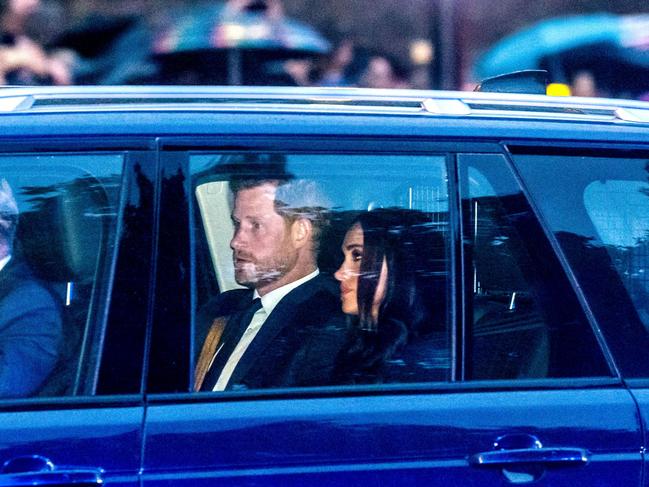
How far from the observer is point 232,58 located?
33.8ft

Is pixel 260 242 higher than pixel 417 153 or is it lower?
lower

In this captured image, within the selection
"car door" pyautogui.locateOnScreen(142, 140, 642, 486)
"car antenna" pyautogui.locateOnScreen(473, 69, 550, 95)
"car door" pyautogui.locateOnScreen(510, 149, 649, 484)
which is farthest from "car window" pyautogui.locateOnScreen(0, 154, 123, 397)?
"car antenna" pyautogui.locateOnScreen(473, 69, 550, 95)

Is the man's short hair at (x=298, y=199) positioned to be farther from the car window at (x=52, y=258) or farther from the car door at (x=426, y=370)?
the car window at (x=52, y=258)

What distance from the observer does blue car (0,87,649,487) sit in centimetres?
229

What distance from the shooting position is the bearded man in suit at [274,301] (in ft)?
7.91

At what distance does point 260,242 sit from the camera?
98.2 inches

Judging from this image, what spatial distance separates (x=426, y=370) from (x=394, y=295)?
7.2 inches

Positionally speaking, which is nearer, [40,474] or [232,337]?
[40,474]

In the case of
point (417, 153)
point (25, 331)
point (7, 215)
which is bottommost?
point (25, 331)

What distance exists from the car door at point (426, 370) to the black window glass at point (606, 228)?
0.14 ft

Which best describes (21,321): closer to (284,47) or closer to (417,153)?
(417,153)

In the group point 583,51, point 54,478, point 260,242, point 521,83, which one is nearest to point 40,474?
point 54,478

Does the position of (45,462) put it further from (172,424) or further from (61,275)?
(61,275)

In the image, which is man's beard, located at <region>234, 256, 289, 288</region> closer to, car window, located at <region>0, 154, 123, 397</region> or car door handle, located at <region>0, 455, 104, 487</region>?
car window, located at <region>0, 154, 123, 397</region>
